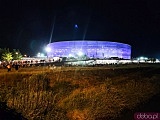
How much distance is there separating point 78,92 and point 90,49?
87.1 metres

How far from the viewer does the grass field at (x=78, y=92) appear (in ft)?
81.9

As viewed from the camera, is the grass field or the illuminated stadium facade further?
the illuminated stadium facade

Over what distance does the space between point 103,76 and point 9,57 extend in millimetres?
60964

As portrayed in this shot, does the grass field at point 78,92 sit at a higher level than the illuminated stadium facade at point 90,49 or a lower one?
lower

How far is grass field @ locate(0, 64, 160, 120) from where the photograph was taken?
25.0 metres

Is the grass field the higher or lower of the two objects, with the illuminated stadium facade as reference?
lower

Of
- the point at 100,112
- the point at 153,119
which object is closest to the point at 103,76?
the point at 100,112

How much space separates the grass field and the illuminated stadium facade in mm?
79357

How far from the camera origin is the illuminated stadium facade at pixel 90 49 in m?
115

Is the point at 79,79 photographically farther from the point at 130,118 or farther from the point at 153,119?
the point at 153,119

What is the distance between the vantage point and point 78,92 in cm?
2869

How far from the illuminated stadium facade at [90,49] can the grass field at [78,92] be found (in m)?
79.4

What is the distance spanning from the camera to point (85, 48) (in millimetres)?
115438

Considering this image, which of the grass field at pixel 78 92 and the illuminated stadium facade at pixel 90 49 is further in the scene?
the illuminated stadium facade at pixel 90 49
